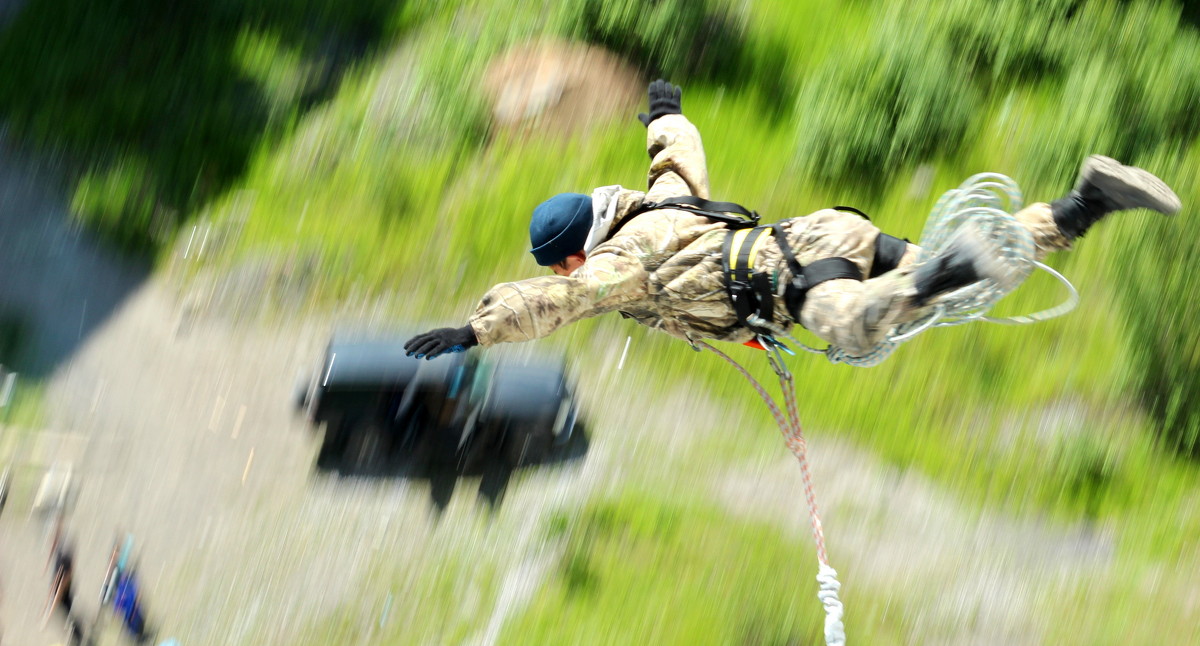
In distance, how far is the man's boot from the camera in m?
4.08

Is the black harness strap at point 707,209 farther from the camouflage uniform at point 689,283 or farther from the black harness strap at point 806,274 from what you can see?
the black harness strap at point 806,274

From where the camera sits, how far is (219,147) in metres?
9.62

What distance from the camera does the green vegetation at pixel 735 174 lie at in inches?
240

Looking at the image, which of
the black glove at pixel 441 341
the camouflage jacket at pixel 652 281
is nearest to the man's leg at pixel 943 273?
the camouflage jacket at pixel 652 281

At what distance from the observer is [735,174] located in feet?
26.0

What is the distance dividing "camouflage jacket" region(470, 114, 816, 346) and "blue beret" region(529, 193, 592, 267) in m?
0.14

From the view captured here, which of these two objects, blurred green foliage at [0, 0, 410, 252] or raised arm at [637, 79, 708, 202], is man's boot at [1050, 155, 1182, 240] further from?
blurred green foliage at [0, 0, 410, 252]

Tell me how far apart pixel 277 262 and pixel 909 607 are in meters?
6.42

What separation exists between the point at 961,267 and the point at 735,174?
14.6 feet

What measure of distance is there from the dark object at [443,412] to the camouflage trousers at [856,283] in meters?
3.16

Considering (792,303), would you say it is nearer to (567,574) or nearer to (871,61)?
(567,574)

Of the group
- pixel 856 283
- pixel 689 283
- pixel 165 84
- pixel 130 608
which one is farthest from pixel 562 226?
pixel 165 84

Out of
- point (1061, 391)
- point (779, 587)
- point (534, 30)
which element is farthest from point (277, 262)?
point (1061, 391)

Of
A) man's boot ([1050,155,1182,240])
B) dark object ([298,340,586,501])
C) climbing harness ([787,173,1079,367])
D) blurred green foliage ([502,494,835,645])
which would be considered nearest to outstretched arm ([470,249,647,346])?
climbing harness ([787,173,1079,367])
